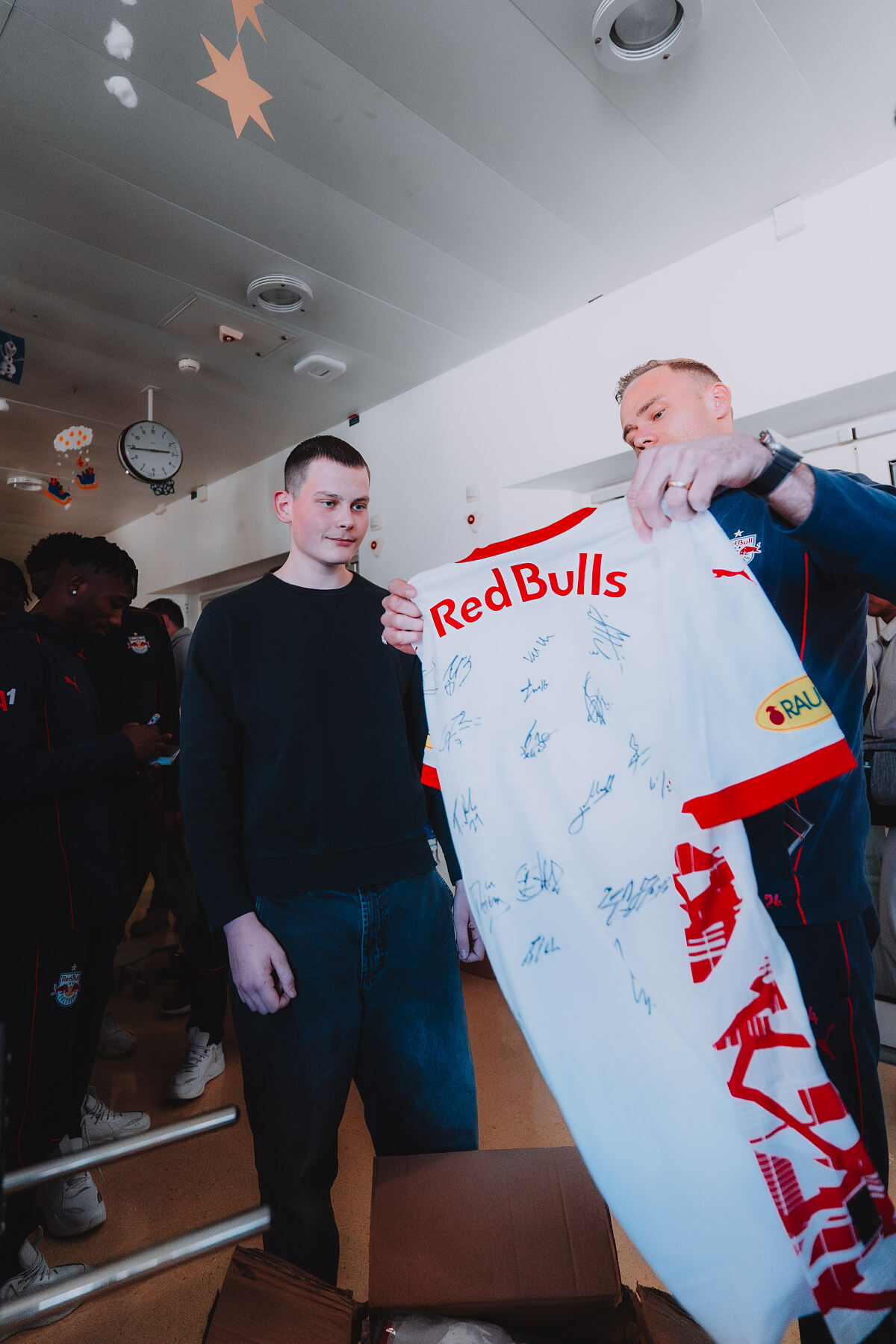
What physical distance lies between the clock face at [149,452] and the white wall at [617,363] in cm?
88

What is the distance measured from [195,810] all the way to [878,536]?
1007mm

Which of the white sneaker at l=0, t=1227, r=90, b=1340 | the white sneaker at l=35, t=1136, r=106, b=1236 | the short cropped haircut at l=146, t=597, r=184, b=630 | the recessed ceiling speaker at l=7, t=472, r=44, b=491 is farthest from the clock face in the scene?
the white sneaker at l=0, t=1227, r=90, b=1340

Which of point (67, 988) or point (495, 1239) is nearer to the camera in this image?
point (495, 1239)

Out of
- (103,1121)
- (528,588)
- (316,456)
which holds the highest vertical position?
(316,456)

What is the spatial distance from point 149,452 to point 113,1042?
2995 millimetres

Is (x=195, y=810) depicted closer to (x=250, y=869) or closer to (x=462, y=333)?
(x=250, y=869)

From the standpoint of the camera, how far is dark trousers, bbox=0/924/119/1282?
1348mm

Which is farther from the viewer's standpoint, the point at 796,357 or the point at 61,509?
the point at 61,509

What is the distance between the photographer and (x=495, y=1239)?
0.82m

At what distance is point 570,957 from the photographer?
2.45 feet

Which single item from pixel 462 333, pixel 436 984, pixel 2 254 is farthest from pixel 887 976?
pixel 2 254
